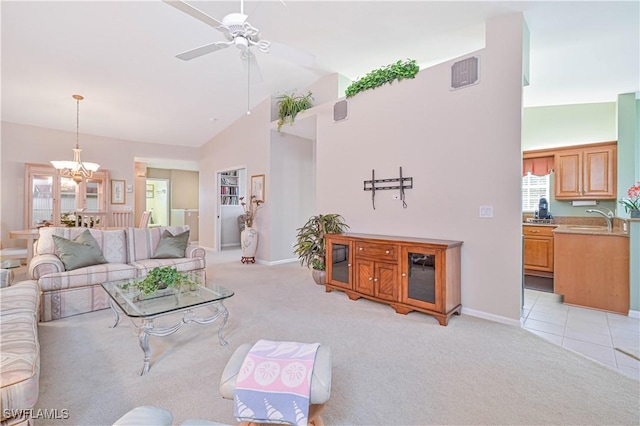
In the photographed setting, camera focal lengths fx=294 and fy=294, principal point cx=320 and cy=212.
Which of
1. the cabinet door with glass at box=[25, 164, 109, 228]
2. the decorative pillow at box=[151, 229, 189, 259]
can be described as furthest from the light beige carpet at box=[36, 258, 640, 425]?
the cabinet door with glass at box=[25, 164, 109, 228]

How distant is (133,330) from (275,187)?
12.3ft

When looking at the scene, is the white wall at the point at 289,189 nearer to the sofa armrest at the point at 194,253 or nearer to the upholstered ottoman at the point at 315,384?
the sofa armrest at the point at 194,253

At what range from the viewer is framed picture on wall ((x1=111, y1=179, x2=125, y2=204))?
6836 mm

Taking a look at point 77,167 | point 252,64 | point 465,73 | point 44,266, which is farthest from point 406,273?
point 77,167

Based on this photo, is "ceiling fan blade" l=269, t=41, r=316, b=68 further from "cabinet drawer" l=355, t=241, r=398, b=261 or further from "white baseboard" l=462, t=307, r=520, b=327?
"white baseboard" l=462, t=307, r=520, b=327

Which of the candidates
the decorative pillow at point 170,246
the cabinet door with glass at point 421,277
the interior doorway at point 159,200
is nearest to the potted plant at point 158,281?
the decorative pillow at point 170,246

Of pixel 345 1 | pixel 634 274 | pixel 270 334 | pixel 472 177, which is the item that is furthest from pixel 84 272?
pixel 634 274

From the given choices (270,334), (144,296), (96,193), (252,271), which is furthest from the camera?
(96,193)

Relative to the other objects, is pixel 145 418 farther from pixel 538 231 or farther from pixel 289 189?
pixel 538 231

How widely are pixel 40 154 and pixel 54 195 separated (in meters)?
0.86

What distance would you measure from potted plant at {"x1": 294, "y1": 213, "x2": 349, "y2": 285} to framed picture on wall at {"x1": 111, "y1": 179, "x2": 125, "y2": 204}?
4994 mm

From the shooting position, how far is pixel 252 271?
535cm

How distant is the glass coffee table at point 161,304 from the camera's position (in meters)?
2.13

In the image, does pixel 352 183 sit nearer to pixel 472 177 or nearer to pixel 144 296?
pixel 472 177
